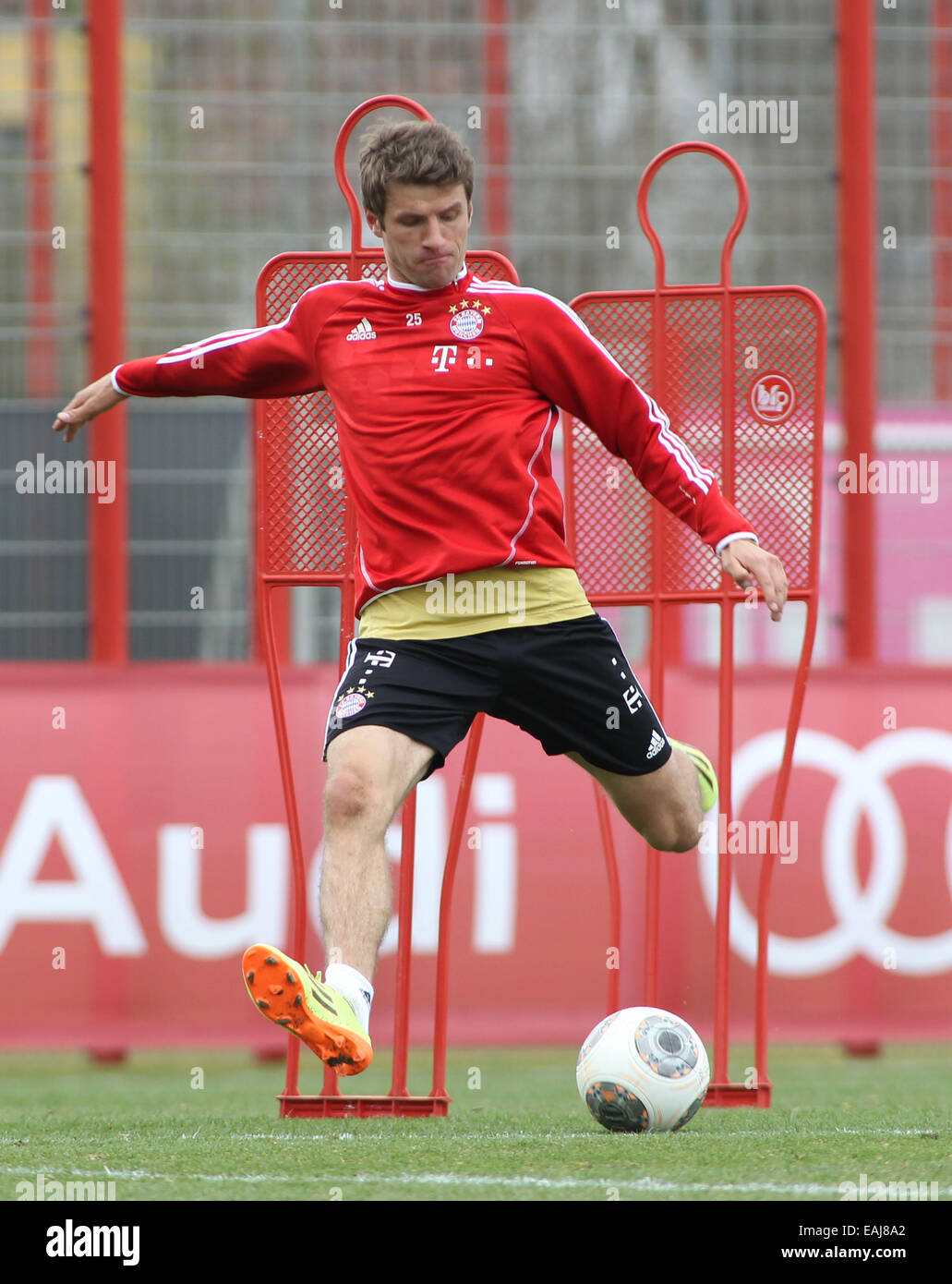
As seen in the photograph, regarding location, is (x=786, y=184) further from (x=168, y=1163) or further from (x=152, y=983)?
(x=168, y=1163)

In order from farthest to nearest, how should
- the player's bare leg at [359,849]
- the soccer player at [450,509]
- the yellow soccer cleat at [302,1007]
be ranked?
the soccer player at [450,509], the player's bare leg at [359,849], the yellow soccer cleat at [302,1007]

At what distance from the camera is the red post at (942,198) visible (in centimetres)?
859

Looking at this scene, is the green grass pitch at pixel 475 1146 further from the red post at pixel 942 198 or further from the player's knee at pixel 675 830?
the red post at pixel 942 198

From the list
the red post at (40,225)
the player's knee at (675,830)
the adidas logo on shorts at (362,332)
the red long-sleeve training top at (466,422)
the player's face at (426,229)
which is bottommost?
the player's knee at (675,830)

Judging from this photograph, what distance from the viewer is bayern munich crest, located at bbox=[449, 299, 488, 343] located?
15.8 ft

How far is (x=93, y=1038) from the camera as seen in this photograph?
7535 mm

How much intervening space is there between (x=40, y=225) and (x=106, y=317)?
51 centimetres

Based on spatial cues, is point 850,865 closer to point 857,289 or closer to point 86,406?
point 857,289

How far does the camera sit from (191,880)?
24.9ft

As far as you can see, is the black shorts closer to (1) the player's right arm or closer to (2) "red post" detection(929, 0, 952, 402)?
(1) the player's right arm

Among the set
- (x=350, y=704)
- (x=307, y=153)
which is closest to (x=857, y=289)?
(x=307, y=153)

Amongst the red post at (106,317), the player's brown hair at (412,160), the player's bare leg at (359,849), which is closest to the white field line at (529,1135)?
the player's bare leg at (359,849)

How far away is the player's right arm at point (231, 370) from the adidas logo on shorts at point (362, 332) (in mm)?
121

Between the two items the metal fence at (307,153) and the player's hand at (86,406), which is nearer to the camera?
the player's hand at (86,406)
